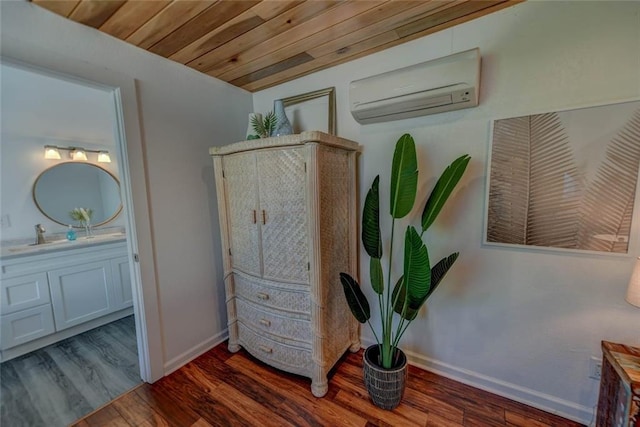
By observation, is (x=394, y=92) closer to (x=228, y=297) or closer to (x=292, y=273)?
(x=292, y=273)

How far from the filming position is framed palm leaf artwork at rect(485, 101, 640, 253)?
117cm

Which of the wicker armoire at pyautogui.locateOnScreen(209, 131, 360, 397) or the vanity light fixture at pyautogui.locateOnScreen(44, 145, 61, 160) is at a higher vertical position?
the vanity light fixture at pyautogui.locateOnScreen(44, 145, 61, 160)

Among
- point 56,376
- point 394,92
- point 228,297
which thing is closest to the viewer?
point 394,92

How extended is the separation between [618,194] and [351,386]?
1.79m

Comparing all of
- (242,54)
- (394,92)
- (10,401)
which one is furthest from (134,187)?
(394,92)

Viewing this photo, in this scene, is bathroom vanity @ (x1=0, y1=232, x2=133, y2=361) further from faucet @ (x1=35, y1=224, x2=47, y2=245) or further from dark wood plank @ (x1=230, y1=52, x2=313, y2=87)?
dark wood plank @ (x1=230, y1=52, x2=313, y2=87)

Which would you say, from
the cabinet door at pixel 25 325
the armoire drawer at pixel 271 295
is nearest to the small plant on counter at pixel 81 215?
the cabinet door at pixel 25 325

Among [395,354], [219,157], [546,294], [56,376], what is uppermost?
[219,157]

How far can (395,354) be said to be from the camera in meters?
1.57

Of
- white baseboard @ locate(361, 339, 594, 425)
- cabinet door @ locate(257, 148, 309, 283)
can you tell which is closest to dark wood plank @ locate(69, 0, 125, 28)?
cabinet door @ locate(257, 148, 309, 283)

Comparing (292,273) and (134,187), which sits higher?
(134,187)

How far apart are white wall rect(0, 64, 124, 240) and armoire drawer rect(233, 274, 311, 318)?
1.60 meters

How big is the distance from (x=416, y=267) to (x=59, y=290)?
3020 mm

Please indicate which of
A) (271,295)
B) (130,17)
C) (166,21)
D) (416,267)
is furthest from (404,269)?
(130,17)
